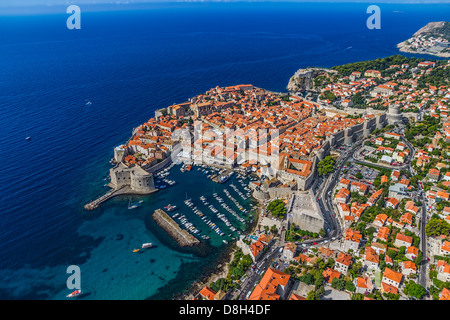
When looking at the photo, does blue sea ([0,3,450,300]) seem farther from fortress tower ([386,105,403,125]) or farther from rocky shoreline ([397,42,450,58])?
fortress tower ([386,105,403,125])

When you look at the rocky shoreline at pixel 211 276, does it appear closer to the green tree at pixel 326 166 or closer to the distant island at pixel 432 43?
the green tree at pixel 326 166

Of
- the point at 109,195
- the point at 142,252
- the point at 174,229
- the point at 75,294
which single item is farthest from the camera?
Answer: the point at 109,195

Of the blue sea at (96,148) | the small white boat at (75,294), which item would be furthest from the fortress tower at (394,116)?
the small white boat at (75,294)

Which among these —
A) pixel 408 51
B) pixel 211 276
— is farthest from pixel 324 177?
Answer: pixel 408 51

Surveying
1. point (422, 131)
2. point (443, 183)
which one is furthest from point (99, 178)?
point (422, 131)

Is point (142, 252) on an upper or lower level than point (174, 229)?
lower

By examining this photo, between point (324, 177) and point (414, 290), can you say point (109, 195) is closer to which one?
point (324, 177)
